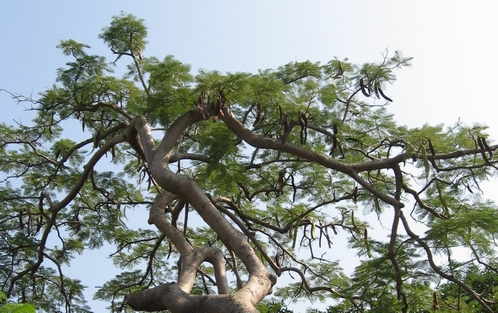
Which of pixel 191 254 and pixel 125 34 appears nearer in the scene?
pixel 191 254

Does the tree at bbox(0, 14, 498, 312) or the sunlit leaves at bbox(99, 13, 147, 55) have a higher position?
the sunlit leaves at bbox(99, 13, 147, 55)

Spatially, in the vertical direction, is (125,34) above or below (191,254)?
above

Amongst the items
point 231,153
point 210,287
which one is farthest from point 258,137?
point 210,287

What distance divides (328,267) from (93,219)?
4324 mm

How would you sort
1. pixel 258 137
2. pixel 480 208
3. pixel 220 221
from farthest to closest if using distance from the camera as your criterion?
pixel 480 208
pixel 258 137
pixel 220 221

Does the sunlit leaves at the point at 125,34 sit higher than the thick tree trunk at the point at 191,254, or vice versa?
the sunlit leaves at the point at 125,34

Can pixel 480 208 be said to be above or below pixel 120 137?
below

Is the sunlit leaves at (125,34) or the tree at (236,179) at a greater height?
the sunlit leaves at (125,34)

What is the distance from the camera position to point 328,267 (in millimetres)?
10469

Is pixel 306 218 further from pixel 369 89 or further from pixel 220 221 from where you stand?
pixel 220 221

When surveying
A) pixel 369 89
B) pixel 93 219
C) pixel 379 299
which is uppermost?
pixel 93 219

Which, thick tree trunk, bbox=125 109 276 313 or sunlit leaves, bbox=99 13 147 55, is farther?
sunlit leaves, bbox=99 13 147 55

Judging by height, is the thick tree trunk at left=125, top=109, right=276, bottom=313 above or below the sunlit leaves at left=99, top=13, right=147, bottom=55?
below

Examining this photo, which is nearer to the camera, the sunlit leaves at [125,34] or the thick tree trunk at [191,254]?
the thick tree trunk at [191,254]
